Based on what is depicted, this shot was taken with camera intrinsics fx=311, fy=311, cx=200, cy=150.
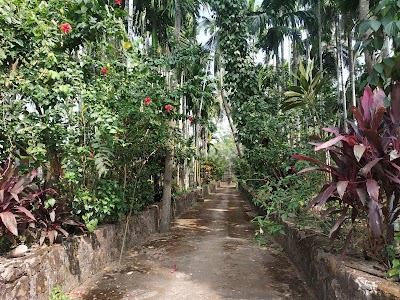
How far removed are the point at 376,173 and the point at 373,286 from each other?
0.91 metres

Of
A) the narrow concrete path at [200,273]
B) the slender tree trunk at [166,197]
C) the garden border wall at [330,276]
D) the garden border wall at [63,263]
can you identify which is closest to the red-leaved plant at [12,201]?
the garden border wall at [63,263]

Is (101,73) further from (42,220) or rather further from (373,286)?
(373,286)

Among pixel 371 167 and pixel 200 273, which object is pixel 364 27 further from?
pixel 200 273

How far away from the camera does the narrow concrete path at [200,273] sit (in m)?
3.82

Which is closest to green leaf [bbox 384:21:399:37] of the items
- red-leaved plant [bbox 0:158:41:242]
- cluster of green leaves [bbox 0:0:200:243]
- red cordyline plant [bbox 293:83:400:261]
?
red cordyline plant [bbox 293:83:400:261]

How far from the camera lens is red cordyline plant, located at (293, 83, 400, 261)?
2.47 meters

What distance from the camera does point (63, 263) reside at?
3791 millimetres

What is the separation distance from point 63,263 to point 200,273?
190 cm

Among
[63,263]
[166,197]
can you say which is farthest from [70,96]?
[166,197]

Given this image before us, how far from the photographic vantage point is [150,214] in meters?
7.35

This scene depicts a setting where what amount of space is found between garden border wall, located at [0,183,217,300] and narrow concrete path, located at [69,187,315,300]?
0.20 meters

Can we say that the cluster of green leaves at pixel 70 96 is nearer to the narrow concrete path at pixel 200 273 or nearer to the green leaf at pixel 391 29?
the narrow concrete path at pixel 200 273

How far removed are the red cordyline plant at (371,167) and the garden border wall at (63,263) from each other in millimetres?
2862

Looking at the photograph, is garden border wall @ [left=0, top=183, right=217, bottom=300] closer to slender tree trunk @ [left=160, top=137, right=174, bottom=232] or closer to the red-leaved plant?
the red-leaved plant
